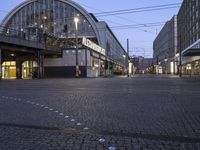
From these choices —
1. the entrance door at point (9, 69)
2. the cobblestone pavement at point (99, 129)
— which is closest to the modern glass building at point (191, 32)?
the entrance door at point (9, 69)

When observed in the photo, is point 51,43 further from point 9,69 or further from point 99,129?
point 99,129

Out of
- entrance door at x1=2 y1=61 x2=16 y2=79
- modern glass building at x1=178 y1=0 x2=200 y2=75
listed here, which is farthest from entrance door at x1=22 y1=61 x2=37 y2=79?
modern glass building at x1=178 y1=0 x2=200 y2=75

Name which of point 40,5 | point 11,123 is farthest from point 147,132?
point 40,5

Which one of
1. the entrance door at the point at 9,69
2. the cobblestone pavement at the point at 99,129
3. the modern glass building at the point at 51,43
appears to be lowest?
the cobblestone pavement at the point at 99,129

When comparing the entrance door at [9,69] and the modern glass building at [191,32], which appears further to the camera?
the modern glass building at [191,32]

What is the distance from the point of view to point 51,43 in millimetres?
73312

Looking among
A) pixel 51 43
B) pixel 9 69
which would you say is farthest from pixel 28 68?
pixel 51 43

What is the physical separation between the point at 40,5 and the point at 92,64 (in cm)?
3538

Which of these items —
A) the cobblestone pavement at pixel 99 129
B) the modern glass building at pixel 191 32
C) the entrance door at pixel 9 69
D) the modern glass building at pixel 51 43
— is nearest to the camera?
the cobblestone pavement at pixel 99 129

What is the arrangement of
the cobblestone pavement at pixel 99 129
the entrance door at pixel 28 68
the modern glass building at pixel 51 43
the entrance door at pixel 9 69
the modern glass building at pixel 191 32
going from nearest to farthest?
the cobblestone pavement at pixel 99 129 → the modern glass building at pixel 51 43 → the entrance door at pixel 28 68 → the entrance door at pixel 9 69 → the modern glass building at pixel 191 32

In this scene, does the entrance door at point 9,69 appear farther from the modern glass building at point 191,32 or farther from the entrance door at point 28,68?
the modern glass building at point 191,32

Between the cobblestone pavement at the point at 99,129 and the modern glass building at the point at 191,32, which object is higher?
the modern glass building at the point at 191,32

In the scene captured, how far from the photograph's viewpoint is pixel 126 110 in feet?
41.0

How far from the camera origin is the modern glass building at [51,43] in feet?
214
